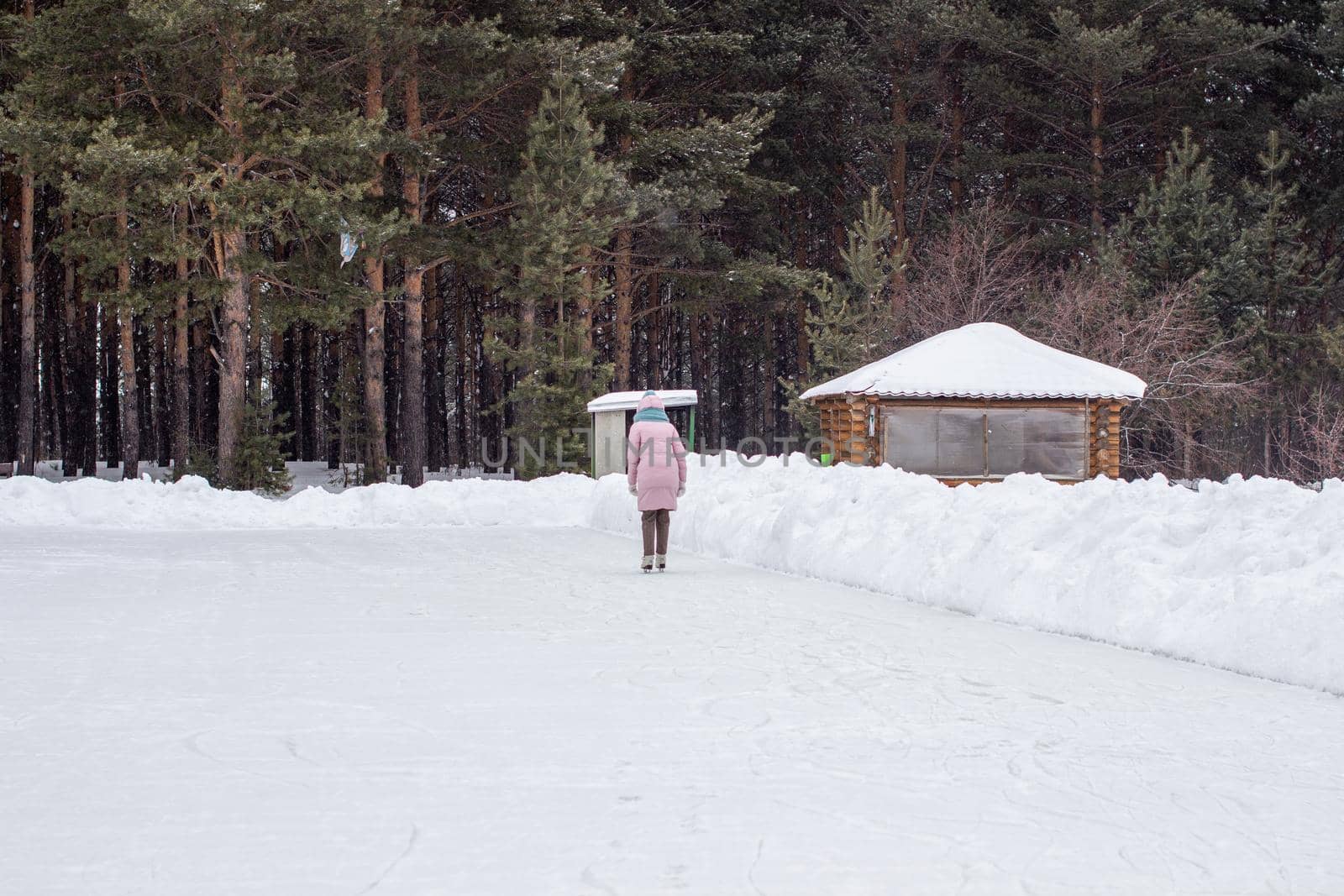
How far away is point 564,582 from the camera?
13.8 metres

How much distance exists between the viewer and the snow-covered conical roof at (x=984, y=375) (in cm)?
2658

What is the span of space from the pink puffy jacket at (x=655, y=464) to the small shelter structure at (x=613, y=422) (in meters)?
13.7

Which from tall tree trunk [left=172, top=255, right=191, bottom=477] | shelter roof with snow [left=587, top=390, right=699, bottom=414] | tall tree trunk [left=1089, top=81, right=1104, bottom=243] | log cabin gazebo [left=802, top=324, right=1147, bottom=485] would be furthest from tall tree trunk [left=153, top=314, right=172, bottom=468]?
tall tree trunk [left=1089, top=81, right=1104, bottom=243]

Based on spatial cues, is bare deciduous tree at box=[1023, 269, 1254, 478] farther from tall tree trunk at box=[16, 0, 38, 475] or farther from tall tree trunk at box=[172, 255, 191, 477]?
tall tree trunk at box=[16, 0, 38, 475]

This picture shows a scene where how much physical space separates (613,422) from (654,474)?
597 inches

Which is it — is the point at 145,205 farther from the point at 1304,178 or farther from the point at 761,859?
the point at 1304,178

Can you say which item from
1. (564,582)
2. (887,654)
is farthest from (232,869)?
(564,582)

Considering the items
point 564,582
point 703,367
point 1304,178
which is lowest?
point 564,582

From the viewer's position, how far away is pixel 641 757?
602 cm

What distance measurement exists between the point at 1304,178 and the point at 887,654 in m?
41.8

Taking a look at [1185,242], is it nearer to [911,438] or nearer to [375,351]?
[911,438]

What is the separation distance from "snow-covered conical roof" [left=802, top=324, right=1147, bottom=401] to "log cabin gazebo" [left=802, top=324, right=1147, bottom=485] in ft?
0.09

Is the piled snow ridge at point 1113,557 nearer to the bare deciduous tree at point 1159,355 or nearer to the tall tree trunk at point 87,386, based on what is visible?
the bare deciduous tree at point 1159,355

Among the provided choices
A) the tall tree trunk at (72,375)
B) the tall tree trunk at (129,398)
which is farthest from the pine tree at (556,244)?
the tall tree trunk at (72,375)
